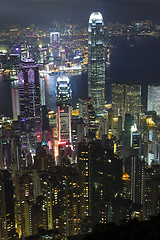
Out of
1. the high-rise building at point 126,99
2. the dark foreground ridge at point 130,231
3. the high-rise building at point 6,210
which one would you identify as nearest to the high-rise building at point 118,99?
the high-rise building at point 126,99

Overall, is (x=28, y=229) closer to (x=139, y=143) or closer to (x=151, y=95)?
(x=139, y=143)

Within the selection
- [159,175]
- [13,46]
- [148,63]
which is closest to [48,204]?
[159,175]

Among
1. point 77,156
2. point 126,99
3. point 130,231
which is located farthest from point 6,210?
point 126,99

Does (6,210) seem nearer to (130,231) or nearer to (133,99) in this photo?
(130,231)

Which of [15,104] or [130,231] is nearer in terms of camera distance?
[130,231]

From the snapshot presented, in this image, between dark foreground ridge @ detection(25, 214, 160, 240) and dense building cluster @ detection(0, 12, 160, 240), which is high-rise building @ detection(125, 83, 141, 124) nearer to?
dense building cluster @ detection(0, 12, 160, 240)
